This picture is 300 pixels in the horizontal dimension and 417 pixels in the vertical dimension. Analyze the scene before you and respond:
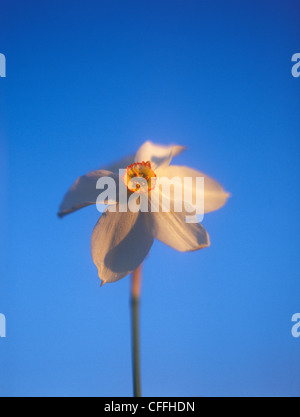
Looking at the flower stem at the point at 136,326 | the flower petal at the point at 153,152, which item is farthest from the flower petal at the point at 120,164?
the flower stem at the point at 136,326

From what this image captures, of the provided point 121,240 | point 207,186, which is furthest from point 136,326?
point 207,186

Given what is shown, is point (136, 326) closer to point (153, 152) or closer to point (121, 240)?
point (121, 240)

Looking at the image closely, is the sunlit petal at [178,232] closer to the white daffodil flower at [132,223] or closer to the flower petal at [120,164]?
the white daffodil flower at [132,223]

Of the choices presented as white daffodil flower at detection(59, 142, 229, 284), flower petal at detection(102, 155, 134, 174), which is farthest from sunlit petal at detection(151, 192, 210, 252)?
flower petal at detection(102, 155, 134, 174)

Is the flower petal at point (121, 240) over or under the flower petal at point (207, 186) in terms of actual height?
under

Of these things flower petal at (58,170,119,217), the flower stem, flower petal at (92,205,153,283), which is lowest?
the flower stem

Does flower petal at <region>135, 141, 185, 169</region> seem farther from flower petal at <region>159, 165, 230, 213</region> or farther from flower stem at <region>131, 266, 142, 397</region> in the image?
flower stem at <region>131, 266, 142, 397</region>
